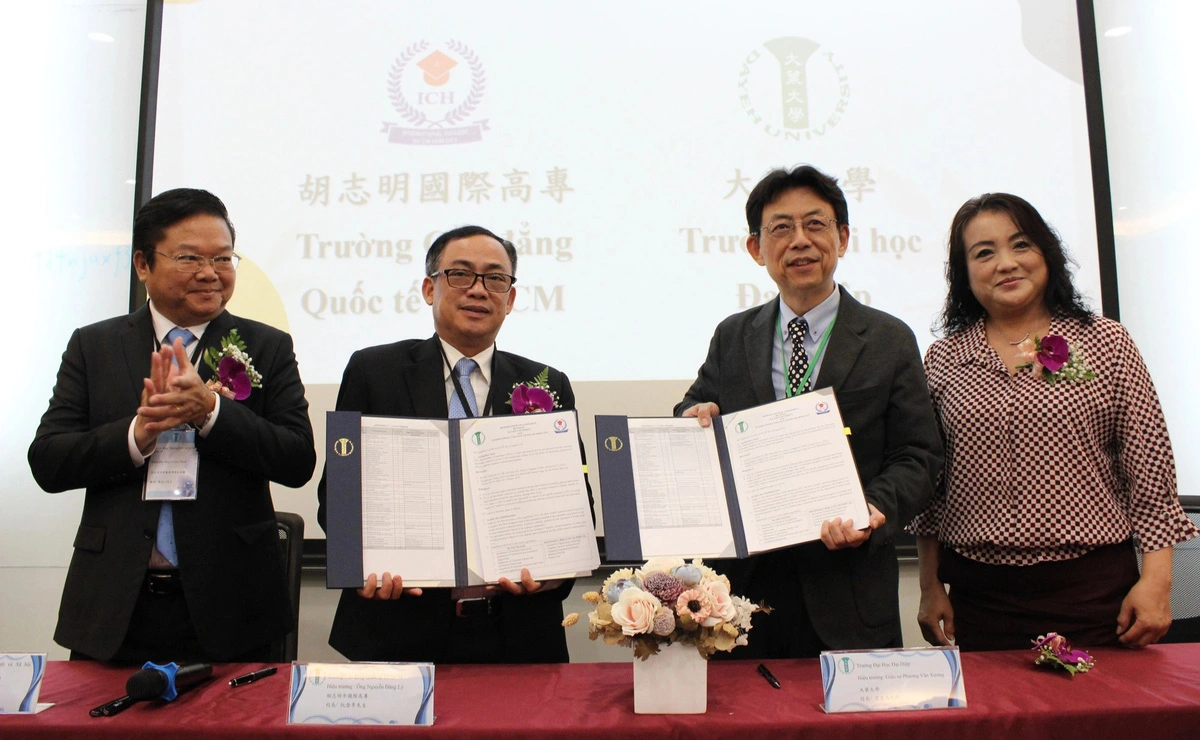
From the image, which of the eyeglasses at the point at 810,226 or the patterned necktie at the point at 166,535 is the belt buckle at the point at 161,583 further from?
the eyeglasses at the point at 810,226

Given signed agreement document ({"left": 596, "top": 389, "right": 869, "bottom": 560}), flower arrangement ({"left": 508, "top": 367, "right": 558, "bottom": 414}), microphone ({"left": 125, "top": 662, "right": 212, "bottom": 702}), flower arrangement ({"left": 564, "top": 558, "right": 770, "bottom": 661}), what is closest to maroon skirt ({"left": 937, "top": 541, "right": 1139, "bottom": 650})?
signed agreement document ({"left": 596, "top": 389, "right": 869, "bottom": 560})

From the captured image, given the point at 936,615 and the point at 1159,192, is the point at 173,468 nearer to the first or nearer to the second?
the point at 936,615

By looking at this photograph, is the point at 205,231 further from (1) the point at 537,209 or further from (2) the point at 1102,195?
(2) the point at 1102,195

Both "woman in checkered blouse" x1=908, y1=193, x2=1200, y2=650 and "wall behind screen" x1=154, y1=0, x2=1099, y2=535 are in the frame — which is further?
"wall behind screen" x1=154, y1=0, x2=1099, y2=535

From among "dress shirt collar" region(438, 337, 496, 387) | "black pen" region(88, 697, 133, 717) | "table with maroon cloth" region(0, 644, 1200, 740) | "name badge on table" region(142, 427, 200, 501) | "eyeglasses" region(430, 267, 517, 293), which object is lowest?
"table with maroon cloth" region(0, 644, 1200, 740)

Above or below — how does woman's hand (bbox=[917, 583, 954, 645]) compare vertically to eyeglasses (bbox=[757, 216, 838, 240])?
below

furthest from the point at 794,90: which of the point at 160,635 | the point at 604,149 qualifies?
the point at 160,635

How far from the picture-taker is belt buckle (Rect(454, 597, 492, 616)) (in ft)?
6.17

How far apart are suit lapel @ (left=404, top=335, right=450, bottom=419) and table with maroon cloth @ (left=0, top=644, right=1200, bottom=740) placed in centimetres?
66

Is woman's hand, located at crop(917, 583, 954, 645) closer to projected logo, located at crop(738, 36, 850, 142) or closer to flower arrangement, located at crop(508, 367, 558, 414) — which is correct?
flower arrangement, located at crop(508, 367, 558, 414)

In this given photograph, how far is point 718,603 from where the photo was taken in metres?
1.37

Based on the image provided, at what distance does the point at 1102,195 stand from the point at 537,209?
7.68 feet

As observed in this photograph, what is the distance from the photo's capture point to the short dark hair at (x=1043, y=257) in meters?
2.15

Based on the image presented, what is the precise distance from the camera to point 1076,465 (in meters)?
1.98
